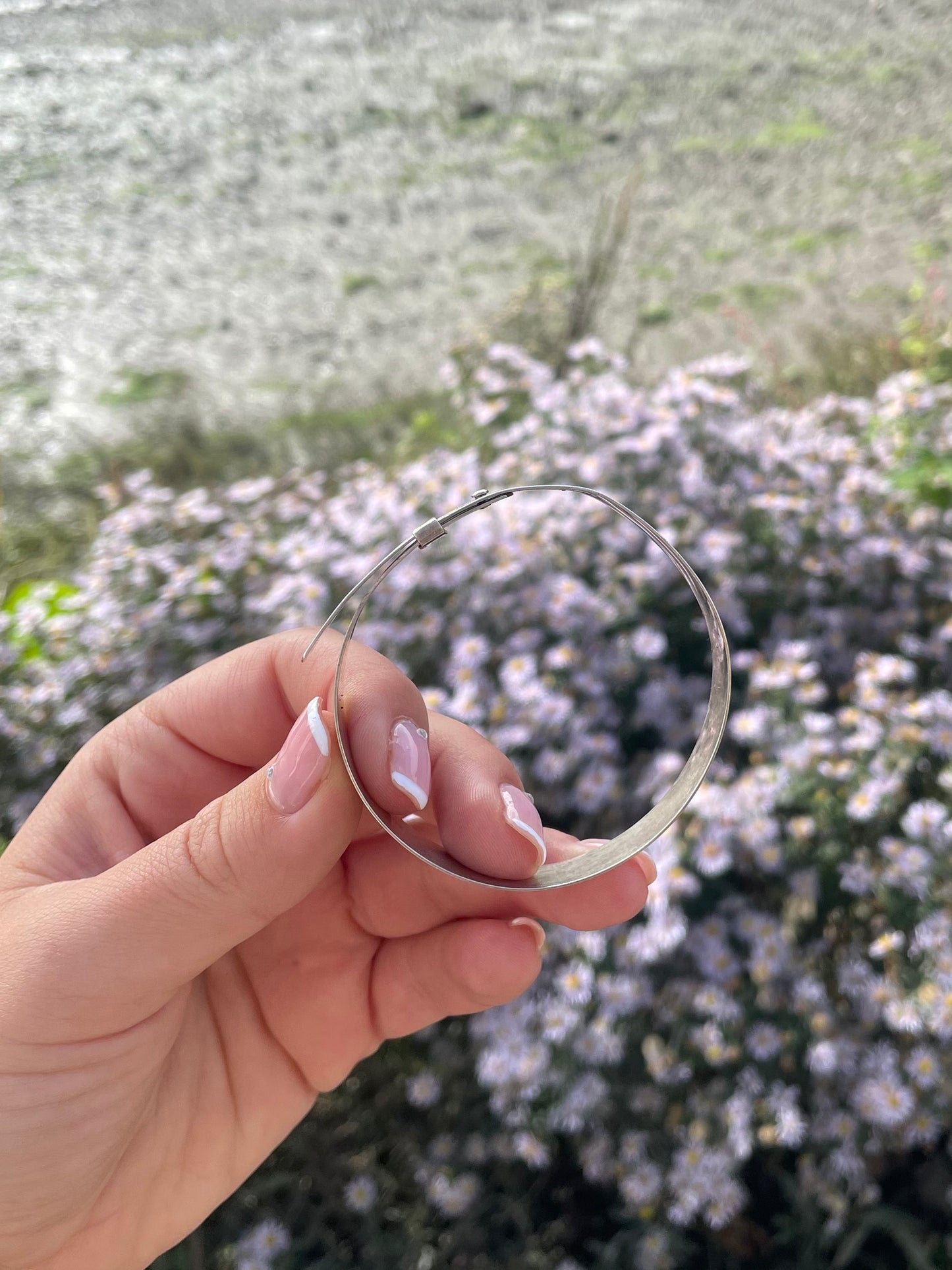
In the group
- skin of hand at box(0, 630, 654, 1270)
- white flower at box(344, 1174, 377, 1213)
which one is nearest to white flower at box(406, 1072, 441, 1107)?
white flower at box(344, 1174, 377, 1213)

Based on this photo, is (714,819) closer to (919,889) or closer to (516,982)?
(919,889)

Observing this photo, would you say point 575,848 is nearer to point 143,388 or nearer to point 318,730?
point 318,730

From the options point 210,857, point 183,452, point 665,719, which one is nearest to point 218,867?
point 210,857

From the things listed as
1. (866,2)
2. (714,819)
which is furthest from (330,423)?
(866,2)

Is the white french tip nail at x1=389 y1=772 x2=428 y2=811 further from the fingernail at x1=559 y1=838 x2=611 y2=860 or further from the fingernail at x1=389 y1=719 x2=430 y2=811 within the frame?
the fingernail at x1=559 y1=838 x2=611 y2=860

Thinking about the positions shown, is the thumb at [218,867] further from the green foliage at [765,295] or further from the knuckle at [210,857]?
the green foliage at [765,295]

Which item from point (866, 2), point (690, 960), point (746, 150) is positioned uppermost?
point (866, 2)

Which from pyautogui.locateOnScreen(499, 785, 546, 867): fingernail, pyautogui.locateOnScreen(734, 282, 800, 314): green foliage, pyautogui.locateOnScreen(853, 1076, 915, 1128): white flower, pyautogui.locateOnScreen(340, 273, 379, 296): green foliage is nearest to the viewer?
pyautogui.locateOnScreen(499, 785, 546, 867): fingernail
